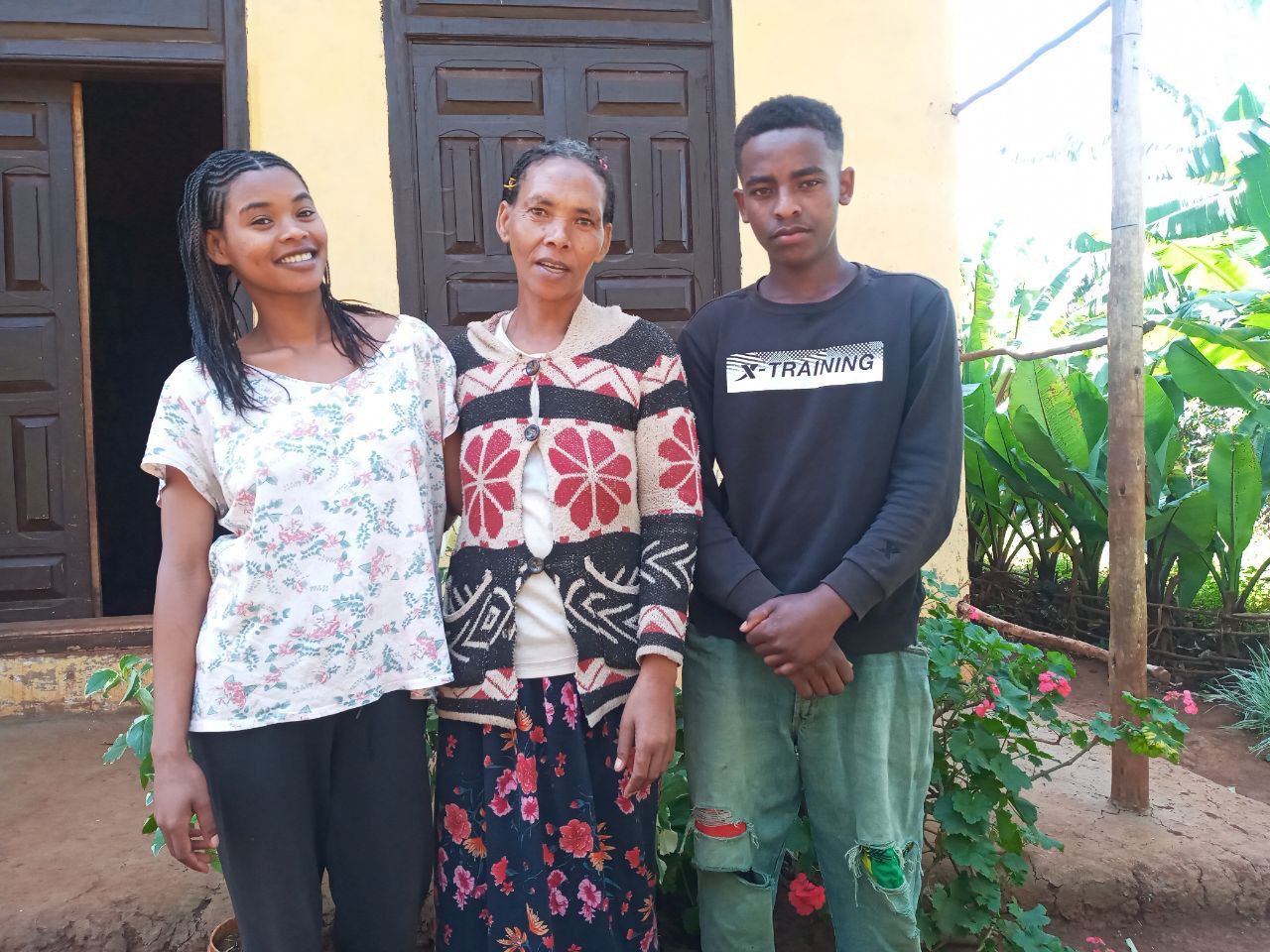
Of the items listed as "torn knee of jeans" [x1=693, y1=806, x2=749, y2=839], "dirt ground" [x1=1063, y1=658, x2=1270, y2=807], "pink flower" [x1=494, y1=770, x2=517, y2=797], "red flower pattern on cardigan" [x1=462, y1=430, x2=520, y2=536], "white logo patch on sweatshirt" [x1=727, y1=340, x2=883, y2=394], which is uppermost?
"white logo patch on sweatshirt" [x1=727, y1=340, x2=883, y2=394]

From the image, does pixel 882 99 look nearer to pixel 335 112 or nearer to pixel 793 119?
pixel 335 112

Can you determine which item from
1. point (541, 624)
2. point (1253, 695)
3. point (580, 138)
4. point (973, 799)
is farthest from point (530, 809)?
point (1253, 695)

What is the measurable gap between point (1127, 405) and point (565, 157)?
2.09 metres

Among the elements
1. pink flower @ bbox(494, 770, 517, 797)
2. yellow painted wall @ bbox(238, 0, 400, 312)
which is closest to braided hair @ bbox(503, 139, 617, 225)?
pink flower @ bbox(494, 770, 517, 797)

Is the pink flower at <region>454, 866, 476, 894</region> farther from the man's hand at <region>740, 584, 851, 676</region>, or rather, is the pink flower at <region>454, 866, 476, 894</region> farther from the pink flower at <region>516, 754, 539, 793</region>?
the man's hand at <region>740, 584, 851, 676</region>

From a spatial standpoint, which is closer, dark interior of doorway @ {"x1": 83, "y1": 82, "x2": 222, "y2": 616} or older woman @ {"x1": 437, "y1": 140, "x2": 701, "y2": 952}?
older woman @ {"x1": 437, "y1": 140, "x2": 701, "y2": 952}

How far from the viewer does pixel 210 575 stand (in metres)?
1.54

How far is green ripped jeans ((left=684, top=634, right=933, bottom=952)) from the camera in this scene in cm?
167

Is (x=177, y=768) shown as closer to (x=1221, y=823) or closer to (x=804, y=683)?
(x=804, y=683)

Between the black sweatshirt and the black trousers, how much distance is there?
1.95 ft

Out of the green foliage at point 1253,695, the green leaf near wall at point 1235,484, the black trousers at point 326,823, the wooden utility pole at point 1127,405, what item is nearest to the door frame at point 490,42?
the wooden utility pole at point 1127,405

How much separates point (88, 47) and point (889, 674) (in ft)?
11.5

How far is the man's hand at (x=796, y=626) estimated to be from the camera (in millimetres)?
1573

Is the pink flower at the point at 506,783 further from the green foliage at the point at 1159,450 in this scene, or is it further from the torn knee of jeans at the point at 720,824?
the green foliage at the point at 1159,450
